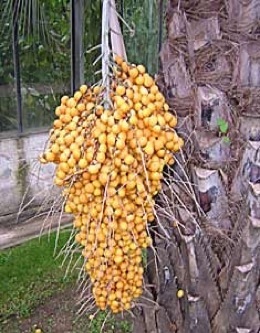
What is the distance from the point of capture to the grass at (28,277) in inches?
133

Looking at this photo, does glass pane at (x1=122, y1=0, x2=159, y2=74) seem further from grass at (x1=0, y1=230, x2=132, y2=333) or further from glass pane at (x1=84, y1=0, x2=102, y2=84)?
grass at (x1=0, y1=230, x2=132, y2=333)

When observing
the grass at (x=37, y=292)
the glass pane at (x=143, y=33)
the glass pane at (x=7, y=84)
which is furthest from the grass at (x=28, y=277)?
the glass pane at (x=143, y=33)

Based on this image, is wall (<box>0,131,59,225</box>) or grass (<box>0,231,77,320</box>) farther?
wall (<box>0,131,59,225</box>)

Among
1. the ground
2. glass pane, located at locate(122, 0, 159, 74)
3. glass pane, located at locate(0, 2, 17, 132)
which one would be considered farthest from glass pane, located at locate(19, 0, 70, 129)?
the ground

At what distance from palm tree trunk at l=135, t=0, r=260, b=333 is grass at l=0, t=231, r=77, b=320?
6.01 ft

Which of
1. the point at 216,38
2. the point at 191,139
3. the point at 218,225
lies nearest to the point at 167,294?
the point at 218,225

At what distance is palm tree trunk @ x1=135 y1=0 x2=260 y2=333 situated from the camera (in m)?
1.25

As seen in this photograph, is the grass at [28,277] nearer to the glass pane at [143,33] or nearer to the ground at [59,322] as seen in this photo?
the ground at [59,322]

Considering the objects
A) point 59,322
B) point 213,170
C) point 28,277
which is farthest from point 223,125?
point 28,277

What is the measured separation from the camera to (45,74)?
4.70 metres

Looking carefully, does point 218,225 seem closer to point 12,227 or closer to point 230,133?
point 230,133

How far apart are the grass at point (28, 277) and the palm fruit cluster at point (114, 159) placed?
196 centimetres

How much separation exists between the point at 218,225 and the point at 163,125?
14.1 inches

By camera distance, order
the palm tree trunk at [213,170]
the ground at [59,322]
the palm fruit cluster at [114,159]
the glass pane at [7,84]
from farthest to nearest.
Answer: the glass pane at [7,84], the ground at [59,322], the palm tree trunk at [213,170], the palm fruit cluster at [114,159]
